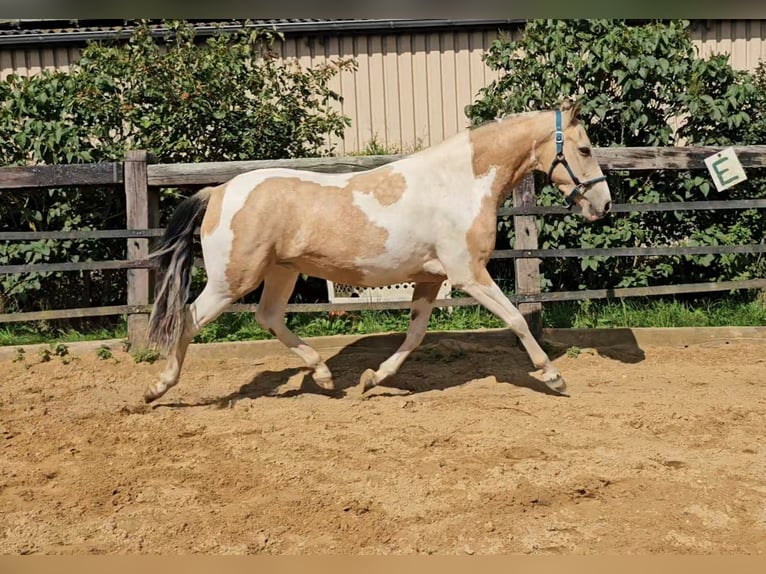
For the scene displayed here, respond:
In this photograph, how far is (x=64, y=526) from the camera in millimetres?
3199

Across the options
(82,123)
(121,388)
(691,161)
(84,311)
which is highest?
(82,123)

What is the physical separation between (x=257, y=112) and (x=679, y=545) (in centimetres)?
Result: 559

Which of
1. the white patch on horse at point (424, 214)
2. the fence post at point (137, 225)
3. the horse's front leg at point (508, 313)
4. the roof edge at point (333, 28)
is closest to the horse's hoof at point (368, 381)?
the white patch on horse at point (424, 214)

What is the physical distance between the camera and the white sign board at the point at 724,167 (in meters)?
6.82

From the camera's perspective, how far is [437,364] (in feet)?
20.7

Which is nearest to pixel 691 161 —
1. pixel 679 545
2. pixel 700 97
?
pixel 700 97

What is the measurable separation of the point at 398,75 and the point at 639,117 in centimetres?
430

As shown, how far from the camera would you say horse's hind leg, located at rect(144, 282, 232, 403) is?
17.0 feet

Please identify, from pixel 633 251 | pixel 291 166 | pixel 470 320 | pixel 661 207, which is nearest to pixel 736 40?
pixel 661 207

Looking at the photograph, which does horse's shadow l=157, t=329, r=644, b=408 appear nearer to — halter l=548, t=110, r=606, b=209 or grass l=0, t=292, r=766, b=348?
grass l=0, t=292, r=766, b=348

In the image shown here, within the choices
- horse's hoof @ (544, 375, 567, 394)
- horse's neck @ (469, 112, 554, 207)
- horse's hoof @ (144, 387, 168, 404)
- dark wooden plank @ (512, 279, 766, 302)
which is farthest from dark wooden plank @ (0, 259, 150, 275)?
horse's hoof @ (544, 375, 567, 394)

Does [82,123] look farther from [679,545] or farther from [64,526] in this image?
[679,545]

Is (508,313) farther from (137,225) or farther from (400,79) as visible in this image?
(400,79)

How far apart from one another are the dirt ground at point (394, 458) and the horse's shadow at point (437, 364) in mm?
33
